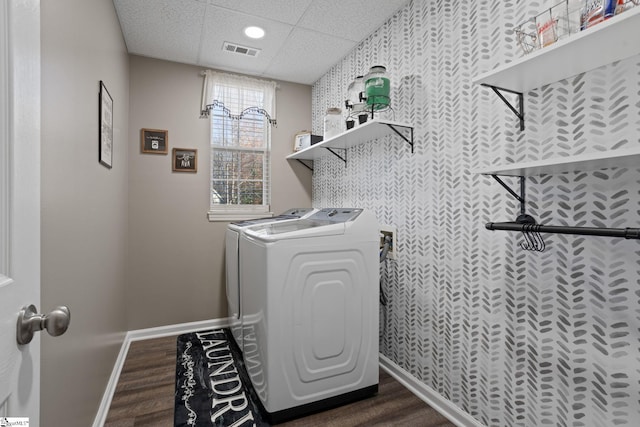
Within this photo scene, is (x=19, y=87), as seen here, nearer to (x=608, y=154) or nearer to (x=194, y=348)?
(x=608, y=154)

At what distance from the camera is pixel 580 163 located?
1102mm

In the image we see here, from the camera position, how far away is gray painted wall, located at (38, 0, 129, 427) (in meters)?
1.09

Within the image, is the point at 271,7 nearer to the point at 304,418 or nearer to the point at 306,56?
the point at 306,56

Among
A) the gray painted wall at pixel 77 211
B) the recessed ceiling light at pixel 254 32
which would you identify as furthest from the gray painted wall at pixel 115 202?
the recessed ceiling light at pixel 254 32

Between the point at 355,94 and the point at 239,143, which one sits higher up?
the point at 355,94

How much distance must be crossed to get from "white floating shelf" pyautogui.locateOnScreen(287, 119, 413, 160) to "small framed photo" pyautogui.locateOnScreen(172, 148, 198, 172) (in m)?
0.92

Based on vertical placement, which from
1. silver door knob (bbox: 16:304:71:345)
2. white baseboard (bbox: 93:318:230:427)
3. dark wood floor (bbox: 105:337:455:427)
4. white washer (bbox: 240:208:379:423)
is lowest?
dark wood floor (bbox: 105:337:455:427)

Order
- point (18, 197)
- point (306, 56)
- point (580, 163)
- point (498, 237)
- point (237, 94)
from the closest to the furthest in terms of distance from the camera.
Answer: point (18, 197) < point (580, 163) < point (498, 237) < point (306, 56) < point (237, 94)

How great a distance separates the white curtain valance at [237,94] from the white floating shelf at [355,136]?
24.5 inches

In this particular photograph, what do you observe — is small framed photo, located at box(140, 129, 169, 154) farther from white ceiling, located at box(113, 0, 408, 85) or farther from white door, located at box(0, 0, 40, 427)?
white door, located at box(0, 0, 40, 427)

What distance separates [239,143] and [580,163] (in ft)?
9.29

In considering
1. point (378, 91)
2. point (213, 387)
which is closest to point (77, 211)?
point (213, 387)

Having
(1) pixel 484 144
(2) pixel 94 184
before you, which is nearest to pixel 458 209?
(1) pixel 484 144

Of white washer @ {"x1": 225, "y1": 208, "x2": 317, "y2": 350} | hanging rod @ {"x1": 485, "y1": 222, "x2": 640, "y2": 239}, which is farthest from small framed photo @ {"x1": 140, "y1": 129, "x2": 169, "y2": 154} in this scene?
hanging rod @ {"x1": 485, "y1": 222, "x2": 640, "y2": 239}
